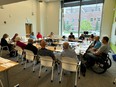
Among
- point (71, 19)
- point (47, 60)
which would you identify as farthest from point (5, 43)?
point (71, 19)

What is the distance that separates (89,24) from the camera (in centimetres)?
745

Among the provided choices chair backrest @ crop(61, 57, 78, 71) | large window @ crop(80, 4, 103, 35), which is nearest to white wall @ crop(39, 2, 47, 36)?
large window @ crop(80, 4, 103, 35)

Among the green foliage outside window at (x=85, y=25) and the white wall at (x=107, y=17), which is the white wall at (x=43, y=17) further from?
the white wall at (x=107, y=17)

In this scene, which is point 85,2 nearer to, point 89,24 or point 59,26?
point 89,24

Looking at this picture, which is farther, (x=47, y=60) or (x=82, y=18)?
(x=82, y=18)

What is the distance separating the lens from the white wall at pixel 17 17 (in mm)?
5912

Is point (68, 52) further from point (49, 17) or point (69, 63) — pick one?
point (49, 17)

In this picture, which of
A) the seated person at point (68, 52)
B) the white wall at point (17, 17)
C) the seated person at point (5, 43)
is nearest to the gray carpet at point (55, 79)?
the seated person at point (68, 52)

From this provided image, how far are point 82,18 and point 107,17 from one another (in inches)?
73.1

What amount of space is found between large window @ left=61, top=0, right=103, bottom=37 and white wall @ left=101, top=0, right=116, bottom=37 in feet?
1.28

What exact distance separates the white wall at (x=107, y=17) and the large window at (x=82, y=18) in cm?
39

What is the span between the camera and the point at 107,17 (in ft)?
21.6

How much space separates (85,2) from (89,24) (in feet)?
5.72

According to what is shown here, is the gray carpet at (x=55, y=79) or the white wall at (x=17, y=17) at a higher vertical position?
the white wall at (x=17, y=17)
